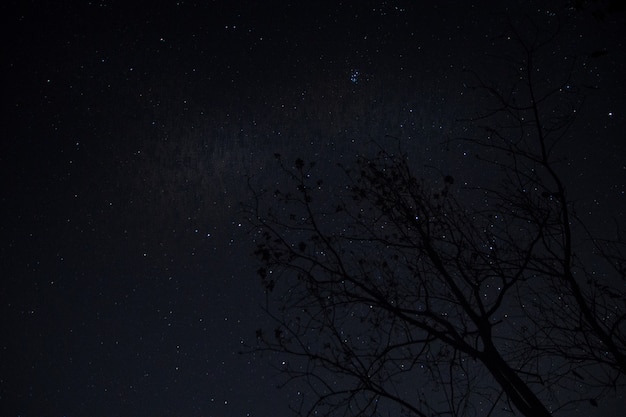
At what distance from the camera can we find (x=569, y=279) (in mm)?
2980

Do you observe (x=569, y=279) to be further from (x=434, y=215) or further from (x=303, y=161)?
(x=303, y=161)

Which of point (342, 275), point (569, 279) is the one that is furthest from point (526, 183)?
point (342, 275)

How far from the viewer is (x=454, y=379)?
329cm

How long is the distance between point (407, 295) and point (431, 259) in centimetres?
35

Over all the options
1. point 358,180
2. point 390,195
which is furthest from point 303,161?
point 390,195

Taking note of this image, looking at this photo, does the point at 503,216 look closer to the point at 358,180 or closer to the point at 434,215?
the point at 434,215

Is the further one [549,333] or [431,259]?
[431,259]

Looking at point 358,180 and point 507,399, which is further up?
point 358,180

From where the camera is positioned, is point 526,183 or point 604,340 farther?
point 526,183

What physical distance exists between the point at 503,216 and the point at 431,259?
641 mm

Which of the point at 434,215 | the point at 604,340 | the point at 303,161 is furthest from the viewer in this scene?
the point at 434,215

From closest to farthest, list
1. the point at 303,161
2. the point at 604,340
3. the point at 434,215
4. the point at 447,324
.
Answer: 1. the point at 604,340
2. the point at 447,324
3. the point at 303,161
4. the point at 434,215

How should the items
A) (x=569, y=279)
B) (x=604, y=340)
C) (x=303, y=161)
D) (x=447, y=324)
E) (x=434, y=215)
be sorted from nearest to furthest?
(x=604, y=340) → (x=569, y=279) → (x=447, y=324) → (x=303, y=161) → (x=434, y=215)

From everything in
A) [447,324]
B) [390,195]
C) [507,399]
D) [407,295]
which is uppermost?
[390,195]
